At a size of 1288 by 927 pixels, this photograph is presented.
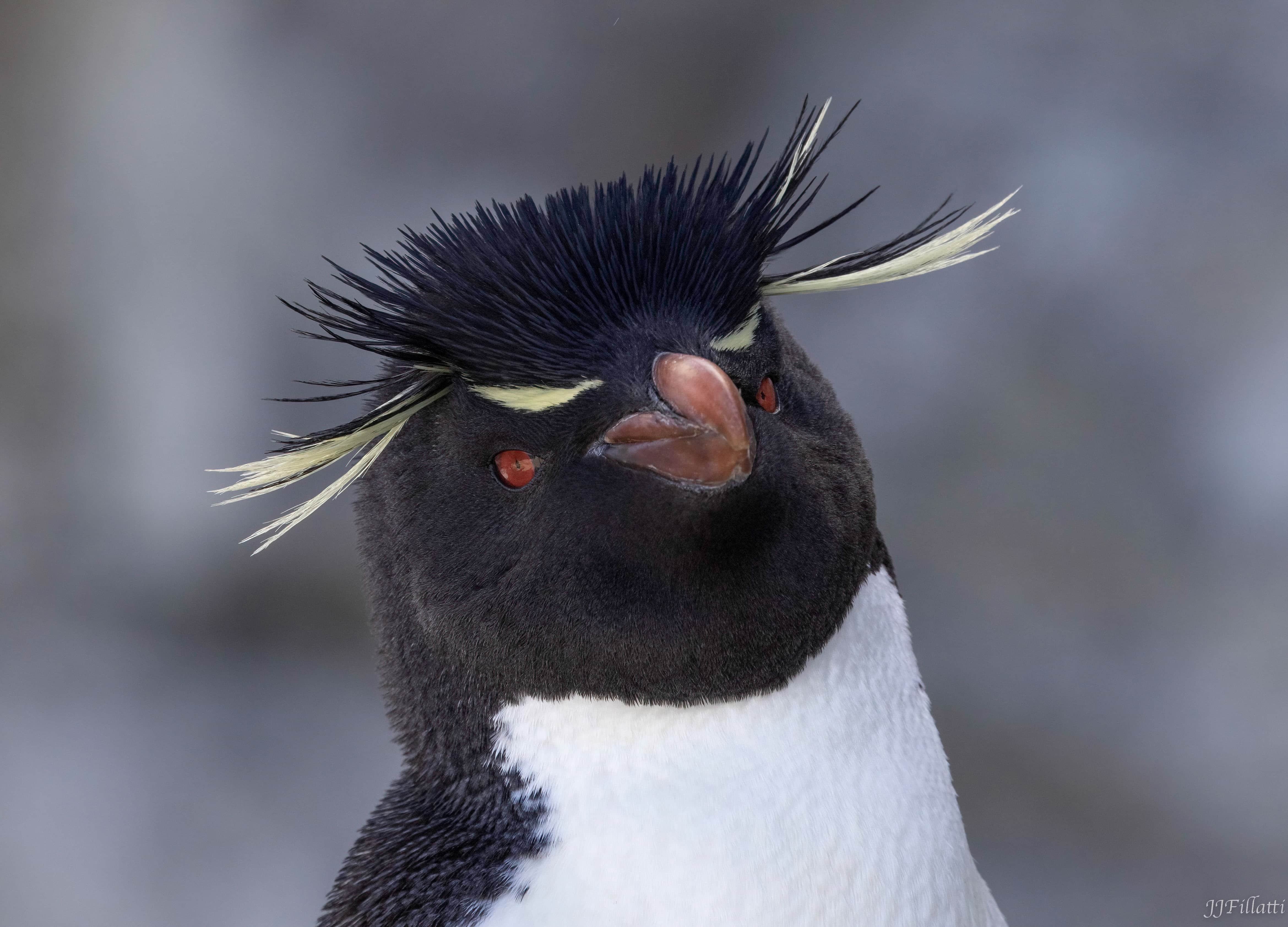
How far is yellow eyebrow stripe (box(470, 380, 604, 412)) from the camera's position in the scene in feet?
4.01

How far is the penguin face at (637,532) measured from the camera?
1.17 m

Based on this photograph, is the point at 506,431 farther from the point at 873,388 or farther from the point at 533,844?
the point at 873,388

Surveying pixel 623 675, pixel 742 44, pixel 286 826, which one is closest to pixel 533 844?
pixel 623 675

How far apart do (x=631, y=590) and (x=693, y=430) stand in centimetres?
19

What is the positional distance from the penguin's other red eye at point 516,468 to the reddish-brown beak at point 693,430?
125 millimetres

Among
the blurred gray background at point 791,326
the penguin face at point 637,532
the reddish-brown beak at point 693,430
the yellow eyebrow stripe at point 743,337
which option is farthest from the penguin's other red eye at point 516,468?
the blurred gray background at point 791,326

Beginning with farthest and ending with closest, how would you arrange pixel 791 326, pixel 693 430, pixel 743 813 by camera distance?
pixel 791 326 < pixel 743 813 < pixel 693 430

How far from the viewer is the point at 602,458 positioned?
3.97ft

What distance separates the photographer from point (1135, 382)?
326cm

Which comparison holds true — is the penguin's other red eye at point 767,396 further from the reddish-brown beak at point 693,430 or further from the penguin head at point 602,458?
the reddish-brown beak at point 693,430

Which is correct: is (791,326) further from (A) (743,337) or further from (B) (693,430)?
(B) (693,430)

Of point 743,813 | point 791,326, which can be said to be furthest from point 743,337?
point 791,326

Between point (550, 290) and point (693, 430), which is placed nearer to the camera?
point (693, 430)

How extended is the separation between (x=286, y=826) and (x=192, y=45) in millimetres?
2206
